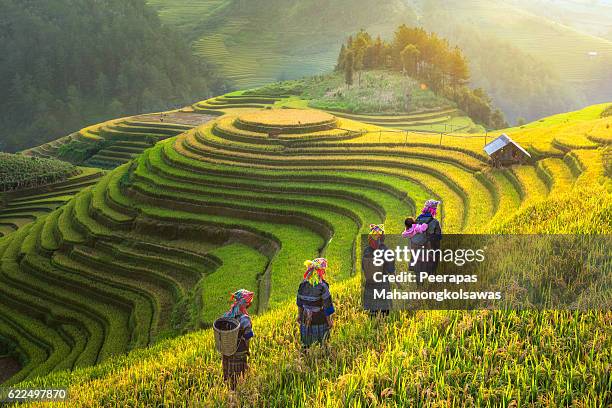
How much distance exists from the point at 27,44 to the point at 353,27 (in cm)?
8754

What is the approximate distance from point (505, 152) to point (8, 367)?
762 inches

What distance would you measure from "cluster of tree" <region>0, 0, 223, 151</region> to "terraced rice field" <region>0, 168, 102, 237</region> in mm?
51614

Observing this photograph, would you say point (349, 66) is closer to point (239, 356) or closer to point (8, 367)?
point (8, 367)

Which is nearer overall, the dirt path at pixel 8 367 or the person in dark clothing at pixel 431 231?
the person in dark clothing at pixel 431 231

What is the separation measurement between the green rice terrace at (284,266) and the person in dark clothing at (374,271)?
0.88 ft

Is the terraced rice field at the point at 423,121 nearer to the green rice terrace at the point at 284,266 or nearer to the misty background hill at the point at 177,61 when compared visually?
the green rice terrace at the point at 284,266

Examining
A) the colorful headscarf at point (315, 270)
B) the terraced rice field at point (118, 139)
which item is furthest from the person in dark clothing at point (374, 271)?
the terraced rice field at point (118, 139)

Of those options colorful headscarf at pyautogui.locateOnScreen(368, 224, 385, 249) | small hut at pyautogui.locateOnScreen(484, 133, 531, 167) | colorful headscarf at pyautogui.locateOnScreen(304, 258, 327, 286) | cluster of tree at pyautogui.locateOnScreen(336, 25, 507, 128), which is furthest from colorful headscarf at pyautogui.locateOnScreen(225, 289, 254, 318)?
cluster of tree at pyautogui.locateOnScreen(336, 25, 507, 128)

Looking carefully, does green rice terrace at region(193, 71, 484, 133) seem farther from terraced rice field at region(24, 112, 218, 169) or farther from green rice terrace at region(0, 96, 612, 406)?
green rice terrace at region(0, 96, 612, 406)

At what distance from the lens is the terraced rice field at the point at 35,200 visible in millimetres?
30384

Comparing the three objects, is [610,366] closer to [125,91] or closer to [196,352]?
[196,352]

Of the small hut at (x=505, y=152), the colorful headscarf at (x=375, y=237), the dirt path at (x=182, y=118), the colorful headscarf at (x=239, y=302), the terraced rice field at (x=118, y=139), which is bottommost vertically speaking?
the colorful headscarf at (x=239, y=302)

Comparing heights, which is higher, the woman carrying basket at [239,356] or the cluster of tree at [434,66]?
the cluster of tree at [434,66]

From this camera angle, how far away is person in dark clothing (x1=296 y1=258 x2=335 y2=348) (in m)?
5.46
